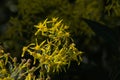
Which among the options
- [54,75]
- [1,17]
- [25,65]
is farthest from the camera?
[1,17]

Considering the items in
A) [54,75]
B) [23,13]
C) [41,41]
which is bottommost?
[54,75]

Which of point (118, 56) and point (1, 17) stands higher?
point (1, 17)

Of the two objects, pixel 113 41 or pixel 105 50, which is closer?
pixel 113 41

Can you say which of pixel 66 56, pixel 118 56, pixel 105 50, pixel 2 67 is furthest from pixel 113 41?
pixel 2 67

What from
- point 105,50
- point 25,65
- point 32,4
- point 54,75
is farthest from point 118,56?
point 25,65

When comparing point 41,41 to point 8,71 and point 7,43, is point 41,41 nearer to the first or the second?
point 8,71

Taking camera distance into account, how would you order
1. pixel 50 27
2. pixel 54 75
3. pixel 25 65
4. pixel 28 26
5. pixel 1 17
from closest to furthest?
1. pixel 25 65
2. pixel 54 75
3. pixel 50 27
4. pixel 28 26
5. pixel 1 17
